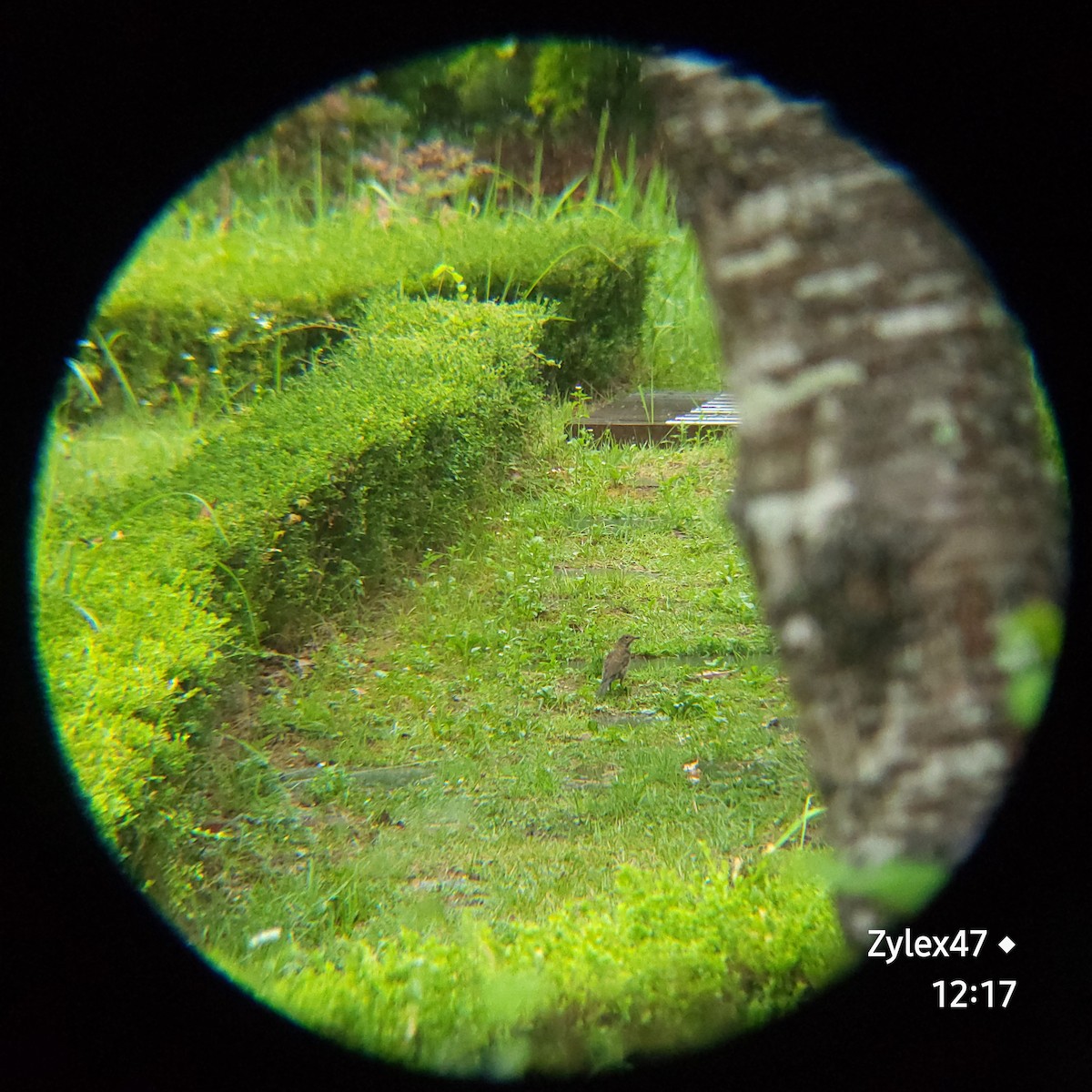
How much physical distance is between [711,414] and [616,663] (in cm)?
174

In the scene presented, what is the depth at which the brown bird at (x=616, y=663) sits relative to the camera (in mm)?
3227

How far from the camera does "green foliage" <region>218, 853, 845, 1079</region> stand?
5.68 feet

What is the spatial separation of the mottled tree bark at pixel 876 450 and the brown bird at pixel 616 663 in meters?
1.84

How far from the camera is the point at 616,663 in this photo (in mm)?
3262

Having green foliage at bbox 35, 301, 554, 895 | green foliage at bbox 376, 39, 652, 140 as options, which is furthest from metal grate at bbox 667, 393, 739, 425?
green foliage at bbox 376, 39, 652, 140

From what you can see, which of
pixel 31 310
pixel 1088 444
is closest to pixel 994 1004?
pixel 1088 444

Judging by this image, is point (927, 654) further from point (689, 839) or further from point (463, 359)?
point (463, 359)

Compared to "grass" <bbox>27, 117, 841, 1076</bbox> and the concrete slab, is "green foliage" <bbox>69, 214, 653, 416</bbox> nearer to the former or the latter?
the concrete slab

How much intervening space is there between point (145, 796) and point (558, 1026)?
1.30m

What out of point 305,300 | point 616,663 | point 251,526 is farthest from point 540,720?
point 305,300

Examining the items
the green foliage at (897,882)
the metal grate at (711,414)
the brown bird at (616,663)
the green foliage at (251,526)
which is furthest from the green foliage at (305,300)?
the green foliage at (897,882)

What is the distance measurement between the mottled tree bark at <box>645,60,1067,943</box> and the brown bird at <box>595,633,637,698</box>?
6.05ft

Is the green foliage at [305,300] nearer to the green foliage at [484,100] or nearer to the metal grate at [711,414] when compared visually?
the green foliage at [484,100]

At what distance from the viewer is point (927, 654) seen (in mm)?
1328
